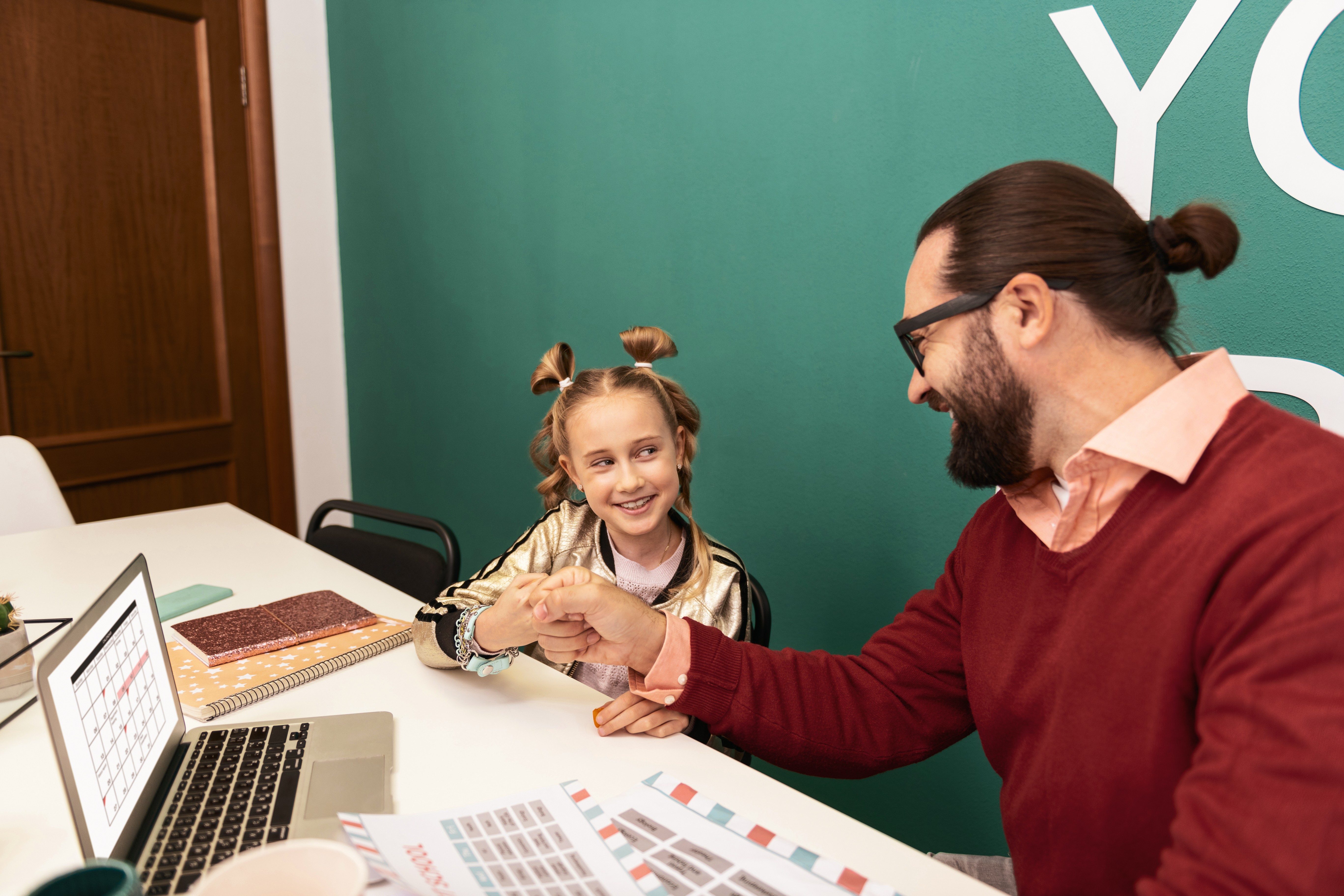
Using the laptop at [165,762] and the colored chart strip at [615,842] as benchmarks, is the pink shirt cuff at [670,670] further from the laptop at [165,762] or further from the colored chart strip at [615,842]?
the laptop at [165,762]

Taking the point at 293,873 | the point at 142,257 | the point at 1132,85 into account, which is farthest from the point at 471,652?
the point at 142,257

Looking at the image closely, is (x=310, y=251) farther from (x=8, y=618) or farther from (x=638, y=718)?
(x=638, y=718)

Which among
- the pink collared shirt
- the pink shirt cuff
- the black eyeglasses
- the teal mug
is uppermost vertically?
the black eyeglasses

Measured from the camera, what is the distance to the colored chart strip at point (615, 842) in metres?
0.80

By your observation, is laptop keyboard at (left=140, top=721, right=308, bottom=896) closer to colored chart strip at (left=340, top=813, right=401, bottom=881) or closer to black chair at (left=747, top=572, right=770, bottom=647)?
colored chart strip at (left=340, top=813, right=401, bottom=881)

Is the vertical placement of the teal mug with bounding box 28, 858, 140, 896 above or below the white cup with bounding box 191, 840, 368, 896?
below

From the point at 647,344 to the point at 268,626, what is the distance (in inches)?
32.9

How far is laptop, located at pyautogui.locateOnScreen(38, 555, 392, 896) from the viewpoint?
758 mm

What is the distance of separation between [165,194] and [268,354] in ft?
2.29

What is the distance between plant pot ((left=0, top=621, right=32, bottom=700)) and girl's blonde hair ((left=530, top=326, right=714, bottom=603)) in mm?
855

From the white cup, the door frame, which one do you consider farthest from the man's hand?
the door frame

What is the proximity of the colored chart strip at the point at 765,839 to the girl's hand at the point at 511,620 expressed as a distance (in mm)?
301

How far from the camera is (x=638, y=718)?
44.3 inches

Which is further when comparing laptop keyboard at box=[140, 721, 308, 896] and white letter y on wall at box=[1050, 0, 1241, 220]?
white letter y on wall at box=[1050, 0, 1241, 220]
